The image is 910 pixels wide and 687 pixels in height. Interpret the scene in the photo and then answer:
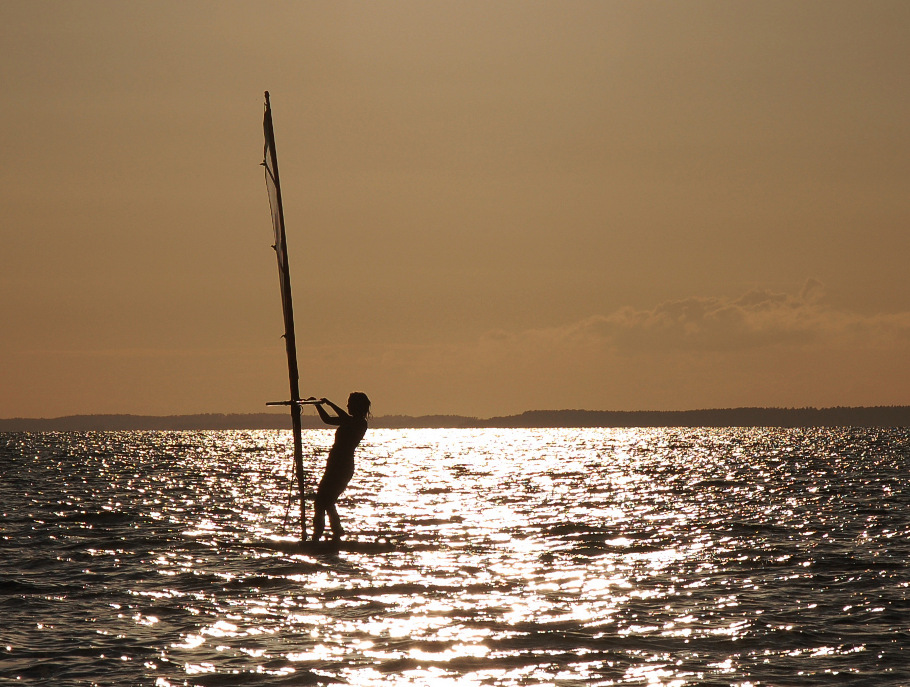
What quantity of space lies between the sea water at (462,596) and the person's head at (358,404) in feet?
9.76

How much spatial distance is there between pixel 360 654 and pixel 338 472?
6.22 metres

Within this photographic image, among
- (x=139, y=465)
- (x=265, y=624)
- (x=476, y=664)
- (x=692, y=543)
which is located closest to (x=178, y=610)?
(x=265, y=624)

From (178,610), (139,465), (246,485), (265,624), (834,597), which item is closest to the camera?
(265,624)

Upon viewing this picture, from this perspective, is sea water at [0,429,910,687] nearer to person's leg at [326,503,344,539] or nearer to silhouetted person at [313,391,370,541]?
person's leg at [326,503,344,539]

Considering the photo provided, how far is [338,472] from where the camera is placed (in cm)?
1938

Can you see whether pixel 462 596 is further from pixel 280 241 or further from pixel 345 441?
pixel 280 241

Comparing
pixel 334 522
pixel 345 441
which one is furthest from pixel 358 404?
pixel 334 522

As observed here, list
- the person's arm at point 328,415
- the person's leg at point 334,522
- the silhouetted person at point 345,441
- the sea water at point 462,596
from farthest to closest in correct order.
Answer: the person's leg at point 334,522 < the silhouetted person at point 345,441 < the person's arm at point 328,415 < the sea water at point 462,596

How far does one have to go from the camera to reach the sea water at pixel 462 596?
12.9 m

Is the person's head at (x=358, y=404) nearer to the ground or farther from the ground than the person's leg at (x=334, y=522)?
farther from the ground

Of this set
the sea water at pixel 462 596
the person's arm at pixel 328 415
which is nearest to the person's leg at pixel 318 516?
the sea water at pixel 462 596

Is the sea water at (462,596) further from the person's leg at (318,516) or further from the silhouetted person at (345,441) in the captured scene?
the silhouetted person at (345,441)

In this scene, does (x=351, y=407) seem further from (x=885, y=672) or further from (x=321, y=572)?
(x=885, y=672)

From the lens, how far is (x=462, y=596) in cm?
1773
